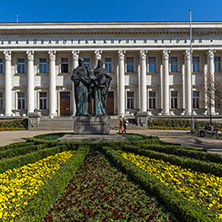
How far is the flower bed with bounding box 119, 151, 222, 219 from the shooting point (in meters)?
4.46

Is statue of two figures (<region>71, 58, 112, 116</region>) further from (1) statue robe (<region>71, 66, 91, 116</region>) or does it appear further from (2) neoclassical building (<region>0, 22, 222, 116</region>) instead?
(2) neoclassical building (<region>0, 22, 222, 116</region>)

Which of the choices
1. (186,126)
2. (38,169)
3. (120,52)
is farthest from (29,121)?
(38,169)

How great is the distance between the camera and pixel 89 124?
1207 centimetres

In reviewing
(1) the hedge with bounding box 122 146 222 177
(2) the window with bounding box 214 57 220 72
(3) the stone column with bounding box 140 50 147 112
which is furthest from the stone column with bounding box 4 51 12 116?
(2) the window with bounding box 214 57 220 72

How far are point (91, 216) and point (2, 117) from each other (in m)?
33.0

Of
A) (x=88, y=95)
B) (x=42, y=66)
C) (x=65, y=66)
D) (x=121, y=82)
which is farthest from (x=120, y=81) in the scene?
(x=88, y=95)

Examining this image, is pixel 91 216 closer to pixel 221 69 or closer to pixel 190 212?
pixel 190 212

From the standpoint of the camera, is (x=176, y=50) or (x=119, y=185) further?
(x=176, y=50)

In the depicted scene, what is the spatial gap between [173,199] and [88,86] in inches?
375

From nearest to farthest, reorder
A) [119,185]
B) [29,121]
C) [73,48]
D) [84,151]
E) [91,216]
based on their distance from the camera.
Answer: [91,216]
[119,185]
[84,151]
[29,121]
[73,48]

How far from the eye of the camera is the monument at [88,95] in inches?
475

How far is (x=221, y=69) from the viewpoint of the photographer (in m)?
36.4

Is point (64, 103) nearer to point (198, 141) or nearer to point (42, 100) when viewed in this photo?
point (42, 100)

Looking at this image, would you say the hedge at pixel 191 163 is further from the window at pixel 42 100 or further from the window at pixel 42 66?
the window at pixel 42 66
